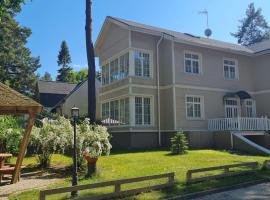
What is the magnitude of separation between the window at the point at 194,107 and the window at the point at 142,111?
111 inches

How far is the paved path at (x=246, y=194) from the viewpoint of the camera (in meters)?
10.3

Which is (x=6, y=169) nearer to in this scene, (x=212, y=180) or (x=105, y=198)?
(x=105, y=198)

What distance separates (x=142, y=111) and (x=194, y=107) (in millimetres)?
3972

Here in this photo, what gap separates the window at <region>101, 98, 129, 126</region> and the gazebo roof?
43.8 feet

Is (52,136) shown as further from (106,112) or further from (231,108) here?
(231,108)

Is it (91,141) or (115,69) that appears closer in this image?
(91,141)

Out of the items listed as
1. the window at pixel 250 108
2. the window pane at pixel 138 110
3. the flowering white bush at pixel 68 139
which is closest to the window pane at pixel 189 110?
the window pane at pixel 138 110

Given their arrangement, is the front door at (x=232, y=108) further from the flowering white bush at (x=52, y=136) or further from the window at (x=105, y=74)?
the flowering white bush at (x=52, y=136)

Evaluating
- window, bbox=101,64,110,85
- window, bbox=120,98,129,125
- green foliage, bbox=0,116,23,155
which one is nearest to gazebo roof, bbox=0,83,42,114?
green foliage, bbox=0,116,23,155

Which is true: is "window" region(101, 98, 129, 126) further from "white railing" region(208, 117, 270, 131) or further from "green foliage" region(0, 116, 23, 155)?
"green foliage" region(0, 116, 23, 155)

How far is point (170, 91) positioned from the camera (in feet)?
84.4

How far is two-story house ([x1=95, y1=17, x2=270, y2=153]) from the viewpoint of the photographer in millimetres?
25062

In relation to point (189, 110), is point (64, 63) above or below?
above

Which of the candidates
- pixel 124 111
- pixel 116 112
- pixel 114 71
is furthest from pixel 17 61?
pixel 124 111
